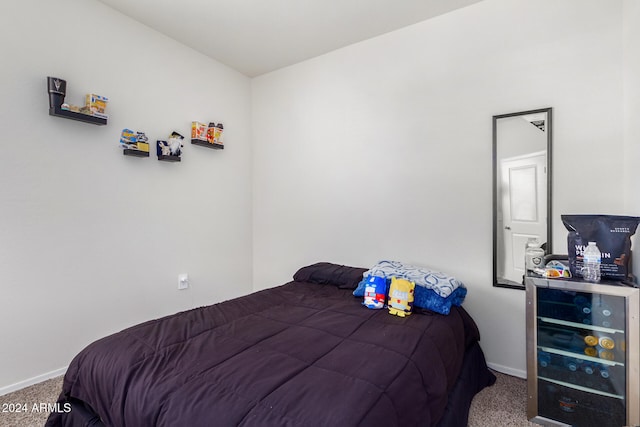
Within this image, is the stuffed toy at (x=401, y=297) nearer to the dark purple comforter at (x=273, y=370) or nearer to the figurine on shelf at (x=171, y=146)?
the dark purple comforter at (x=273, y=370)

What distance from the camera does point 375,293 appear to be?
2.02 m

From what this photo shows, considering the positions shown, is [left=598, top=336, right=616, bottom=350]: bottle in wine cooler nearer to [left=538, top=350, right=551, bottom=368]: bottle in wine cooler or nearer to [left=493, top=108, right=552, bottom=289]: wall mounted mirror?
[left=538, top=350, right=551, bottom=368]: bottle in wine cooler

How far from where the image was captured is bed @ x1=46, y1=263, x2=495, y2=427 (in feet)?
3.38

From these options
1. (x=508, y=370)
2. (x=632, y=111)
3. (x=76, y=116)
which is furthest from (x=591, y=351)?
(x=76, y=116)

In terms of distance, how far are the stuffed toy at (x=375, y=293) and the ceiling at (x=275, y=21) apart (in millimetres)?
2016

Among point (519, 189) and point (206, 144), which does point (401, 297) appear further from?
point (206, 144)

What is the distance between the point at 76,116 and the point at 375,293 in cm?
231

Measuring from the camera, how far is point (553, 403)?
169 centimetres

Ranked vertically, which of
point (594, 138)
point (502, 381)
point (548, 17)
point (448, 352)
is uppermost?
point (548, 17)

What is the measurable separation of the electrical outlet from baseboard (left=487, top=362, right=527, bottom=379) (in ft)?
8.55

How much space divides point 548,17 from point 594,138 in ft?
2.82

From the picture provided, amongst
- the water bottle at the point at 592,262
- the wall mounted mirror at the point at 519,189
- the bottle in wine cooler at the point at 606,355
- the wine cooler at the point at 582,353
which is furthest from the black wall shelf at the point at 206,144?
the bottle in wine cooler at the point at 606,355

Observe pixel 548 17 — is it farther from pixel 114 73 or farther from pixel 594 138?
pixel 114 73

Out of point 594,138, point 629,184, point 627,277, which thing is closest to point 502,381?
point 627,277
